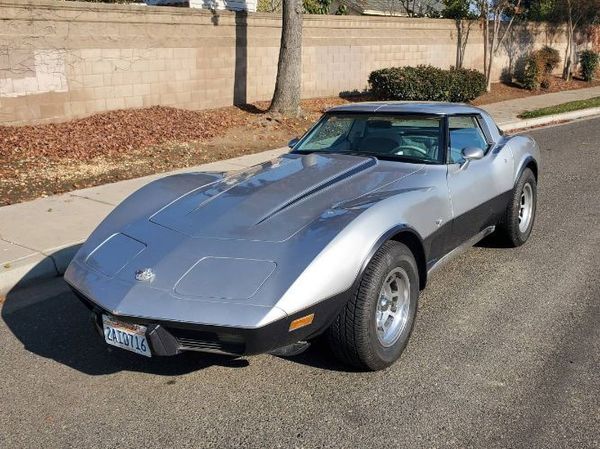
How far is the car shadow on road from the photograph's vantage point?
12.4 feet

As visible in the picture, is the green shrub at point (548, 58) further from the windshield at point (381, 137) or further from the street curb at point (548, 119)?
the windshield at point (381, 137)

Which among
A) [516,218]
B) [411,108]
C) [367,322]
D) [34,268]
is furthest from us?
[516,218]

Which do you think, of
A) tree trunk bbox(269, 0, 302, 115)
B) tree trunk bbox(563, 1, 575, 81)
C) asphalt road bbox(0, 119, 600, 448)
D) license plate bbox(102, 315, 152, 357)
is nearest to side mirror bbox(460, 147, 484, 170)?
asphalt road bbox(0, 119, 600, 448)

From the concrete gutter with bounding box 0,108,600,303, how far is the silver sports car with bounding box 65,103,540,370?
4.95 ft

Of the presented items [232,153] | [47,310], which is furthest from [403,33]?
[47,310]

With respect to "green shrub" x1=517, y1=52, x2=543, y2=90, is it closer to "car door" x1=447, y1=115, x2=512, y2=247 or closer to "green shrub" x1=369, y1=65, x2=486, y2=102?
"green shrub" x1=369, y1=65, x2=486, y2=102

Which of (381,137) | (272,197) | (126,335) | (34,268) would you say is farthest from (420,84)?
(126,335)

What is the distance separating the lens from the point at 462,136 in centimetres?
511

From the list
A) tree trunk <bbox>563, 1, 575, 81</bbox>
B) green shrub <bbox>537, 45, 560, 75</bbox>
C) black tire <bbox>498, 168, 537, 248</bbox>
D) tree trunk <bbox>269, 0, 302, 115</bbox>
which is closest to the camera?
black tire <bbox>498, 168, 537, 248</bbox>

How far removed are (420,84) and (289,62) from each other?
14.5ft

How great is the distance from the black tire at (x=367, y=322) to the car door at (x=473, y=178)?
100 cm

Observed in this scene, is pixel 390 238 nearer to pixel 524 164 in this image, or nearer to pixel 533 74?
pixel 524 164

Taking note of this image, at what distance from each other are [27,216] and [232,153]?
4481 mm

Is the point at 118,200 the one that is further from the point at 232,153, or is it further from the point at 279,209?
the point at 279,209
